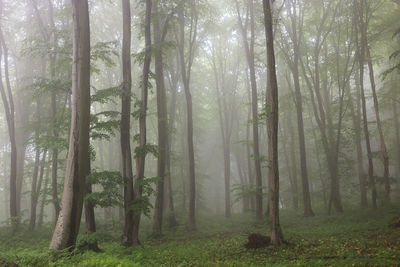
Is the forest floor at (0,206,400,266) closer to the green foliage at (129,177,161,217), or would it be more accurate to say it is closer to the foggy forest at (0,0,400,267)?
the foggy forest at (0,0,400,267)

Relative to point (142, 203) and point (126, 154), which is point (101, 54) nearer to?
point (126, 154)

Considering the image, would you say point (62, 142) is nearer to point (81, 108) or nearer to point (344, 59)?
point (81, 108)

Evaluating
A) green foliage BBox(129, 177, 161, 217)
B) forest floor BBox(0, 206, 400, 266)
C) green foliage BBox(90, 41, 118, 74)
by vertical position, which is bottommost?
forest floor BBox(0, 206, 400, 266)

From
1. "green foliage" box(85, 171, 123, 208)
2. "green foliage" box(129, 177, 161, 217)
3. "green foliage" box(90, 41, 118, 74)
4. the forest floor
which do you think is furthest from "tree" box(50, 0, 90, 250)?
"green foliage" box(129, 177, 161, 217)

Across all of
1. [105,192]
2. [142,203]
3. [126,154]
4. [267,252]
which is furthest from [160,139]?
[267,252]

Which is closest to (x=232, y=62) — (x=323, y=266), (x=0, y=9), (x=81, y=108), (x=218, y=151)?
(x=218, y=151)

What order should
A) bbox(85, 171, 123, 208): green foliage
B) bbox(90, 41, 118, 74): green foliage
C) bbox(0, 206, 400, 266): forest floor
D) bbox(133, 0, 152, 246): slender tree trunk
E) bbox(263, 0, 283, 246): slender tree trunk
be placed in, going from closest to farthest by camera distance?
1. bbox(0, 206, 400, 266): forest floor
2. bbox(85, 171, 123, 208): green foliage
3. bbox(263, 0, 283, 246): slender tree trunk
4. bbox(133, 0, 152, 246): slender tree trunk
5. bbox(90, 41, 118, 74): green foliage

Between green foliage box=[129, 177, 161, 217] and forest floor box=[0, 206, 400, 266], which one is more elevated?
green foliage box=[129, 177, 161, 217]

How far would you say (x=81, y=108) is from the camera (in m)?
6.84

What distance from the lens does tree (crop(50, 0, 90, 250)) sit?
244 inches

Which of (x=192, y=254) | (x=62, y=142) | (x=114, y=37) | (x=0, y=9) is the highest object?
(x=114, y=37)

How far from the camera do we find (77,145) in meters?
6.65

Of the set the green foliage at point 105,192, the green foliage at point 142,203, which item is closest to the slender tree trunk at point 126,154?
the green foliage at point 142,203

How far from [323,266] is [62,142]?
27.7 ft
